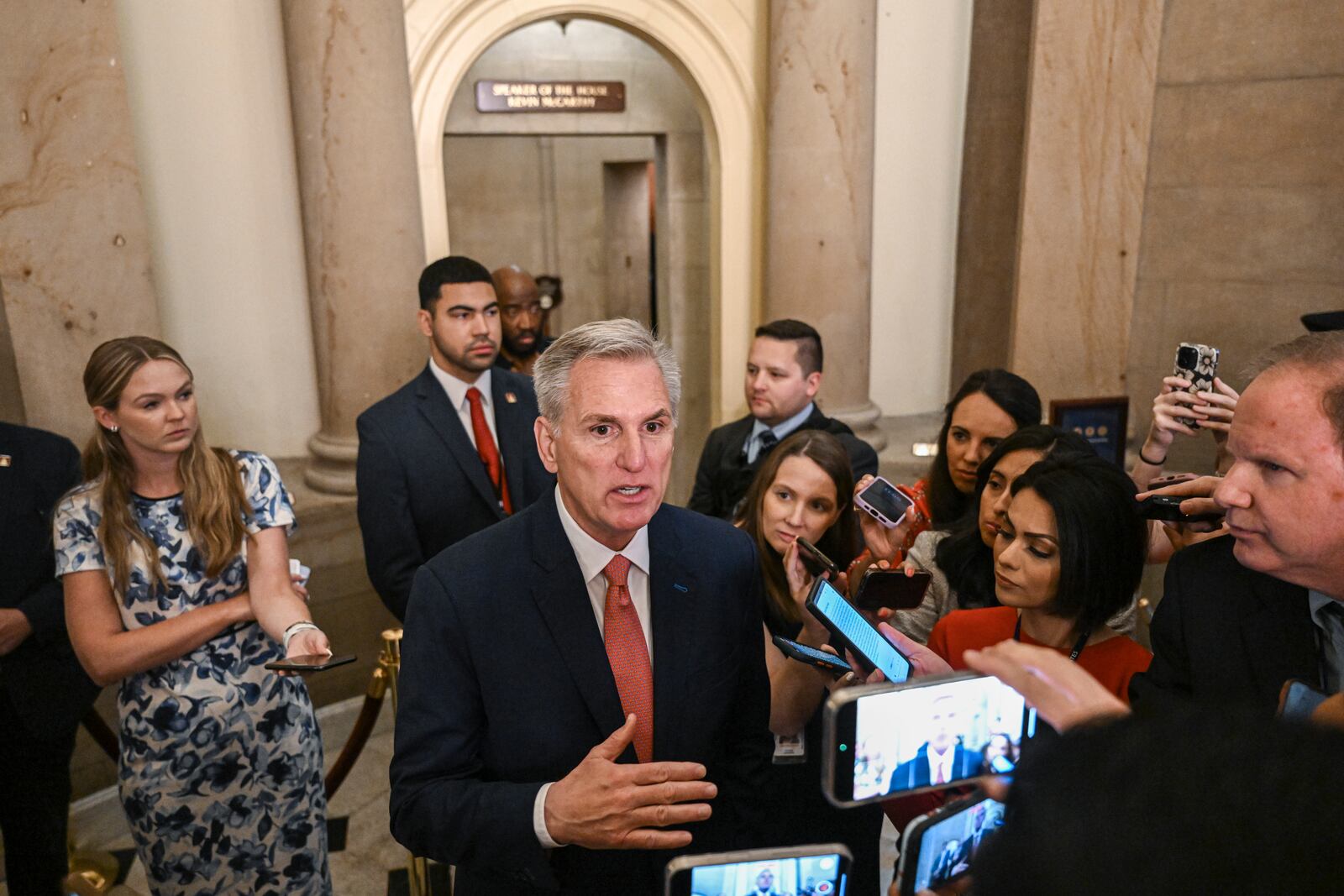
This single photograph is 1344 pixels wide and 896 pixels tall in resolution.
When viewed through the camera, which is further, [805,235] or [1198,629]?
[805,235]

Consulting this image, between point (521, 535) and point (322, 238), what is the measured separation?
3.46m

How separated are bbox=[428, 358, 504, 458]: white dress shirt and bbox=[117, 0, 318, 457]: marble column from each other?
1.77 metres

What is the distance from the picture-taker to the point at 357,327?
4.82 metres

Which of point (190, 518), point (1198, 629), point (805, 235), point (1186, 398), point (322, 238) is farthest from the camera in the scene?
point (805, 235)

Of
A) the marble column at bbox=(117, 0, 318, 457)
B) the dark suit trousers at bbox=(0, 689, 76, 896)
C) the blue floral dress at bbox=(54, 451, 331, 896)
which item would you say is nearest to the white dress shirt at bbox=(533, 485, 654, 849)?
the blue floral dress at bbox=(54, 451, 331, 896)

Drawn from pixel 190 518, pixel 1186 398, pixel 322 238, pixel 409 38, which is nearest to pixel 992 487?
pixel 1186 398

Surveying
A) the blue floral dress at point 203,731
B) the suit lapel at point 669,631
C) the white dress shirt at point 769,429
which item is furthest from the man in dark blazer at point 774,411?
the suit lapel at point 669,631

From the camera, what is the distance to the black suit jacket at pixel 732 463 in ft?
12.7

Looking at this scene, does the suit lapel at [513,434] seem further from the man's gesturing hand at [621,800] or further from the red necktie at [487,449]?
the man's gesturing hand at [621,800]

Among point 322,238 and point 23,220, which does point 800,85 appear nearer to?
point 322,238

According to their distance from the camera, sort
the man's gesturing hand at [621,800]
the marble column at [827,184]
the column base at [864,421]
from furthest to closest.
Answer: the column base at [864,421] < the marble column at [827,184] < the man's gesturing hand at [621,800]

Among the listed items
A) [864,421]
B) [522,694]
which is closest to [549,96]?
[864,421]

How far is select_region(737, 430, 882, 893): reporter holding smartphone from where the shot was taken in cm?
221

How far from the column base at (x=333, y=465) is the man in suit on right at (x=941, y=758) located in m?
3.90
